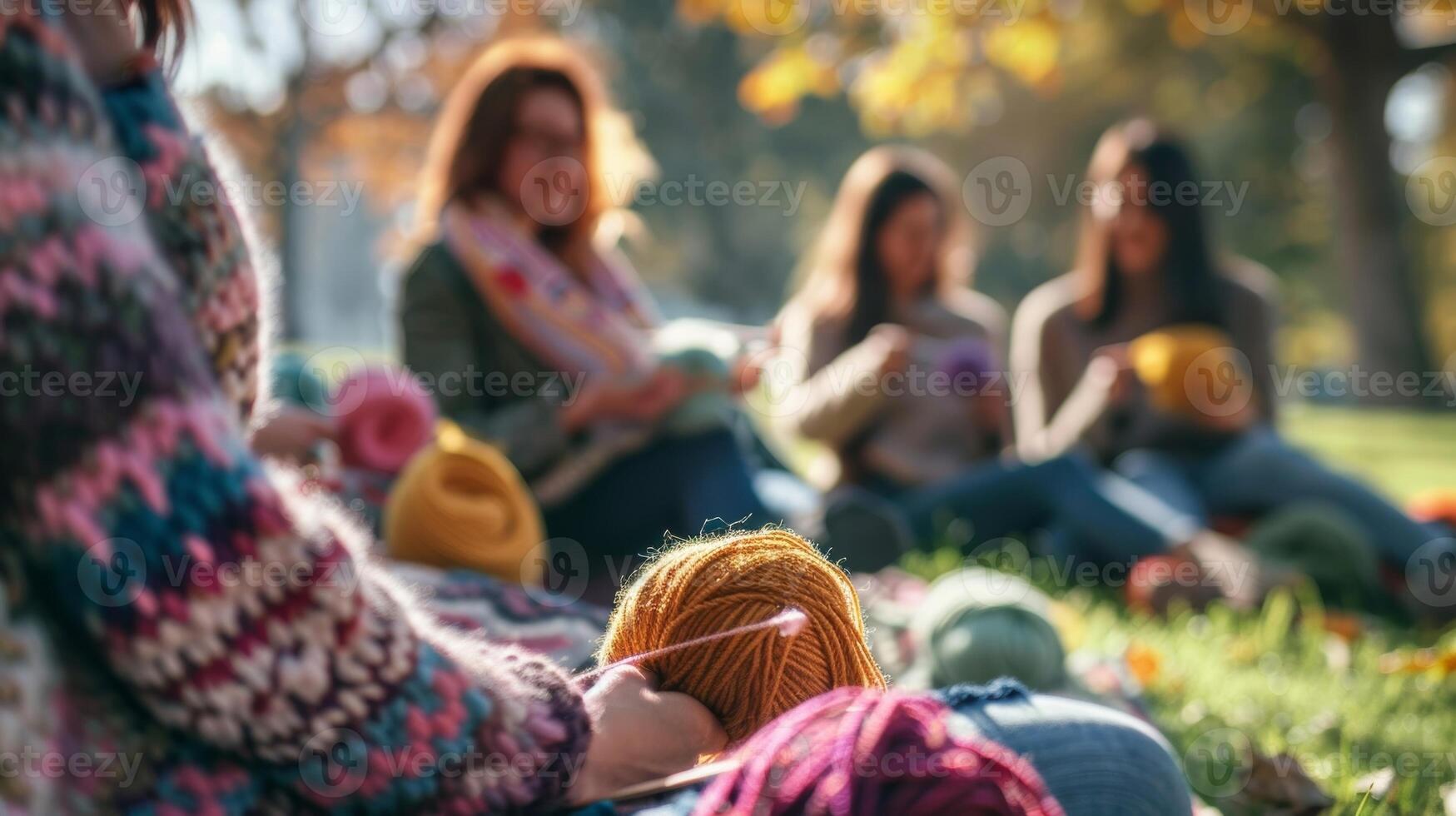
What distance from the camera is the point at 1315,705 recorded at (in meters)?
2.27

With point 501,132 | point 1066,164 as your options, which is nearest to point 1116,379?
point 501,132

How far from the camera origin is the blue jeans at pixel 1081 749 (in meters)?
1.03

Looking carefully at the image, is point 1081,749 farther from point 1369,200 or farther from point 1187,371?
point 1369,200

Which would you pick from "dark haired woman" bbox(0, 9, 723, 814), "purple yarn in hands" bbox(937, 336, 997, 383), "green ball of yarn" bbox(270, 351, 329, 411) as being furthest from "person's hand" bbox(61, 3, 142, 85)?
"purple yarn in hands" bbox(937, 336, 997, 383)

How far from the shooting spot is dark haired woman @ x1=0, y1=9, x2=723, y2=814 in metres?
0.79

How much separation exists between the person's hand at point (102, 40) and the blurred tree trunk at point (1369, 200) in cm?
1022

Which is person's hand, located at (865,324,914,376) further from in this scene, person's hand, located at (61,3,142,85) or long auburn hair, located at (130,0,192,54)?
person's hand, located at (61,3,142,85)

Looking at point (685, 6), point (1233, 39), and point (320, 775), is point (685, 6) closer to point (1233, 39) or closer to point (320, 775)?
point (320, 775)

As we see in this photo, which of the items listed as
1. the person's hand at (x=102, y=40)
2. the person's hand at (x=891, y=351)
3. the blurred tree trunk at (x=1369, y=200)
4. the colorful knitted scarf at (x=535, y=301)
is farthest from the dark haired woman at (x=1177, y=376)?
the blurred tree trunk at (x=1369, y=200)

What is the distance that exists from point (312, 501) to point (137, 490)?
160 mm

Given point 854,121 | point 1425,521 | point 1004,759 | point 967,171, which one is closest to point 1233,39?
point 967,171

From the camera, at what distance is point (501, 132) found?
10.0 feet

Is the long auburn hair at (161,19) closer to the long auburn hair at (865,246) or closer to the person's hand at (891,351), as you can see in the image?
the person's hand at (891,351)

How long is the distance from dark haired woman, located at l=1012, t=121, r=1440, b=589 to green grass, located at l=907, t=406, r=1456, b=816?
0.47 metres
